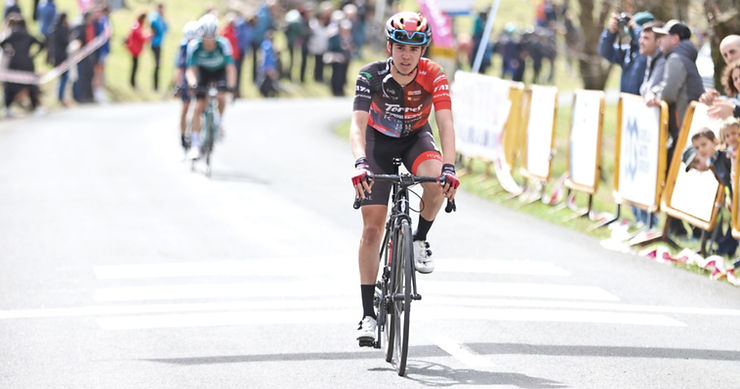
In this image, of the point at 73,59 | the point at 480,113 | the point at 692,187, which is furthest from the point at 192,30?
the point at 73,59

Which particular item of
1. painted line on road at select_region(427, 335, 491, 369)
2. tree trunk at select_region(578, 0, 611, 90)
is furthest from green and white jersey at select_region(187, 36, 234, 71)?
painted line on road at select_region(427, 335, 491, 369)

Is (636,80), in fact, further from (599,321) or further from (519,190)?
(599,321)

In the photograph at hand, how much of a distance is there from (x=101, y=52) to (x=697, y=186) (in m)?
21.5

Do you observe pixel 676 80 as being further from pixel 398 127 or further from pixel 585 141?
pixel 398 127

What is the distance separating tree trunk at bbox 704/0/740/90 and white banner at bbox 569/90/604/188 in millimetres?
1896

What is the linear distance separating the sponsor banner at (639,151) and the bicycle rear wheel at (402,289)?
6.53 metres

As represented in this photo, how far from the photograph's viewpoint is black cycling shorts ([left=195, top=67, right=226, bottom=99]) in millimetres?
19656

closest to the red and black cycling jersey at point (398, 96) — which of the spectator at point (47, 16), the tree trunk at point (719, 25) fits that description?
the tree trunk at point (719, 25)

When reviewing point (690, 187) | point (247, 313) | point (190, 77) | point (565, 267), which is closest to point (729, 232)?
point (690, 187)

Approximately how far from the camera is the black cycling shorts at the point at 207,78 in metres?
19.7

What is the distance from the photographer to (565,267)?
12.6 meters

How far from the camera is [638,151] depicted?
14.6m

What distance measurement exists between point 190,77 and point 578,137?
18.8ft

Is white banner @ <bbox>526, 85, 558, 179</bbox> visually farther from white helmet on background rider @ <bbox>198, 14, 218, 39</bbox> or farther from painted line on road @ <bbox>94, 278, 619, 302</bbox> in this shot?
painted line on road @ <bbox>94, 278, 619, 302</bbox>
